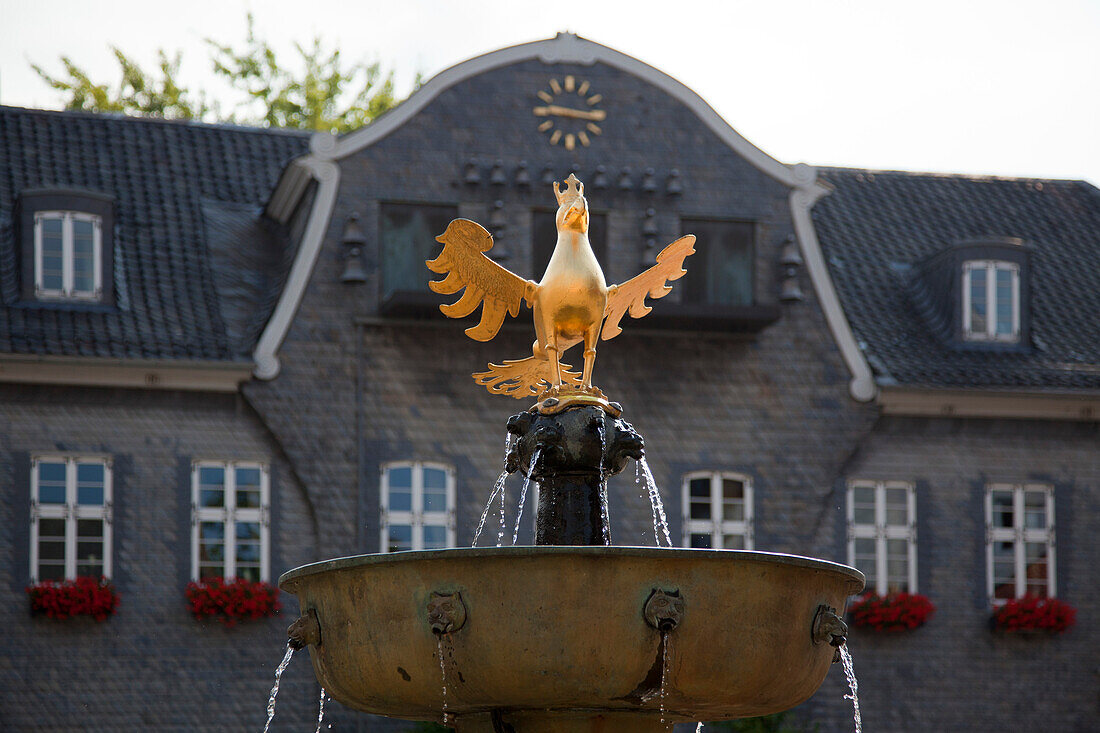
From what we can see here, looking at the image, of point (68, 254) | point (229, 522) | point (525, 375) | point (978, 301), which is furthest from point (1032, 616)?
point (525, 375)

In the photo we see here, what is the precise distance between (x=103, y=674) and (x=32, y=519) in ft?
6.48

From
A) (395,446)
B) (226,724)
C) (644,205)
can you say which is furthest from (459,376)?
(226,724)

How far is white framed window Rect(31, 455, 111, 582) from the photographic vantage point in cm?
2134

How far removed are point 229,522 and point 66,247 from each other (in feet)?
12.9

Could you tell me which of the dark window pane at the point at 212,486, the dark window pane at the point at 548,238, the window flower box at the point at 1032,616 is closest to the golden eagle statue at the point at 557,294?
the dark window pane at the point at 212,486

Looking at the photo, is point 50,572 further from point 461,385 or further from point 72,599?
point 461,385

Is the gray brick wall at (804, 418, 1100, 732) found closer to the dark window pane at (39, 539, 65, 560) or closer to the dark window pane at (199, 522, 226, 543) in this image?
the dark window pane at (199, 522, 226, 543)

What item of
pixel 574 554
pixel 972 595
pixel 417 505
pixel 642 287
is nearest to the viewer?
pixel 574 554

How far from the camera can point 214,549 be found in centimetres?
2184

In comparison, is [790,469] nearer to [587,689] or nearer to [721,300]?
[721,300]

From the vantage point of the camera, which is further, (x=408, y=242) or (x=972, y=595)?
(x=972, y=595)

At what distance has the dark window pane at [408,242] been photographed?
22.6m

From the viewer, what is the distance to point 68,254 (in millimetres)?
22359

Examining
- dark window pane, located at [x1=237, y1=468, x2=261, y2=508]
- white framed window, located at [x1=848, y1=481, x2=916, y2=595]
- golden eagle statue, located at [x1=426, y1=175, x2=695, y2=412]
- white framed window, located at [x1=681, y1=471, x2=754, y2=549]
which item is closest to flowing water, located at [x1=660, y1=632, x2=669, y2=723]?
golden eagle statue, located at [x1=426, y1=175, x2=695, y2=412]
